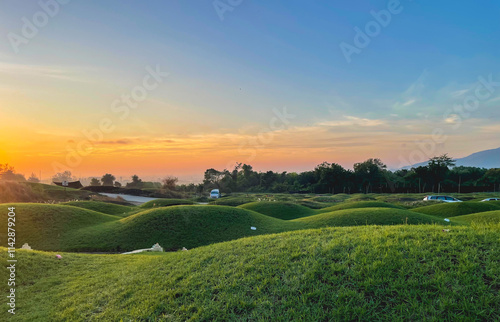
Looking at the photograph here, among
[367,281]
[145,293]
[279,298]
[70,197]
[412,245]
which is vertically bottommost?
[70,197]

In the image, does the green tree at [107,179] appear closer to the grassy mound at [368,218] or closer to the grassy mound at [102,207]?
the grassy mound at [102,207]

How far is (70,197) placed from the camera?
4069 centimetres

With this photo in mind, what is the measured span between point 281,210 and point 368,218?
10.6 metres

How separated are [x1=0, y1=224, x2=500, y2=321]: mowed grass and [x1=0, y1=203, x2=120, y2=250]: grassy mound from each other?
1090 centimetres

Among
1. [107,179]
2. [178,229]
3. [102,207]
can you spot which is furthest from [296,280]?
[107,179]

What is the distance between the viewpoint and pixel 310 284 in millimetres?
5051

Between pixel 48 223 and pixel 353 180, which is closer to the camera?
pixel 48 223

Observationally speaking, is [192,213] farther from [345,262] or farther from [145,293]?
[345,262]

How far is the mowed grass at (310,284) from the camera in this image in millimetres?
4258

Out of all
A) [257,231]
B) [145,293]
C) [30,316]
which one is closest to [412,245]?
[145,293]

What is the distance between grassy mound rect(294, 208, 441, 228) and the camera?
18.0 meters

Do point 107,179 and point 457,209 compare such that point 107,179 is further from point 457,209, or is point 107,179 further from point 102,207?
point 457,209

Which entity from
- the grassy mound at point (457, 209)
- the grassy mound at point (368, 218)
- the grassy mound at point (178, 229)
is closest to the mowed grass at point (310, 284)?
the grassy mound at point (178, 229)

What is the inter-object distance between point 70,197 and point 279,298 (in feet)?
150
